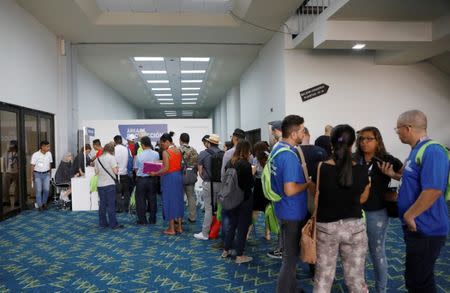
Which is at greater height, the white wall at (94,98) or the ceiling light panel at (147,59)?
the ceiling light panel at (147,59)

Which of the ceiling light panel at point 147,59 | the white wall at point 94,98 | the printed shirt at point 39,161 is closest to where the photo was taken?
the printed shirt at point 39,161

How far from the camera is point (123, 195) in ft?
23.0

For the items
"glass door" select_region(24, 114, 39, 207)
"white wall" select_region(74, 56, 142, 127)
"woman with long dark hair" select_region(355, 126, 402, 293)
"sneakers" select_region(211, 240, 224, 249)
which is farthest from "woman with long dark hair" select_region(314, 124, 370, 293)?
"white wall" select_region(74, 56, 142, 127)

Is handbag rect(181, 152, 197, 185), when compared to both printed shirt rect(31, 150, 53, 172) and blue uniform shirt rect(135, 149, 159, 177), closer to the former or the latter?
blue uniform shirt rect(135, 149, 159, 177)

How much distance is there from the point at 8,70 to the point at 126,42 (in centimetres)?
336

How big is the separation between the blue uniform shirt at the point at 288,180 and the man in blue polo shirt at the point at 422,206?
0.61 metres

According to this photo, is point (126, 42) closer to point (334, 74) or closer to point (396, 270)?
point (334, 74)

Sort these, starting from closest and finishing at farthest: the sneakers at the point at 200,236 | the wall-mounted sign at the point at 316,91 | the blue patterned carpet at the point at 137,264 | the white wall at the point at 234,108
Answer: the blue patterned carpet at the point at 137,264, the sneakers at the point at 200,236, the wall-mounted sign at the point at 316,91, the white wall at the point at 234,108

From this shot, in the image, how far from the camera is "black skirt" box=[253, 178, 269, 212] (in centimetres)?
400

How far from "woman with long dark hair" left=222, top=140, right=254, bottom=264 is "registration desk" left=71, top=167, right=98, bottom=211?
14.2ft

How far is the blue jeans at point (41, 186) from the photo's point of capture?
280 inches

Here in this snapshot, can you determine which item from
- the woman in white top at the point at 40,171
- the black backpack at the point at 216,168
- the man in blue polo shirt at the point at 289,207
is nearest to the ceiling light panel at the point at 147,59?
the woman in white top at the point at 40,171

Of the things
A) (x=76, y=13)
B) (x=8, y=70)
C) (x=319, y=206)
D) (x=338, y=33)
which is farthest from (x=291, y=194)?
(x=76, y=13)

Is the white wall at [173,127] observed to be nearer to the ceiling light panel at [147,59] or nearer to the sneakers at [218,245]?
the ceiling light panel at [147,59]
